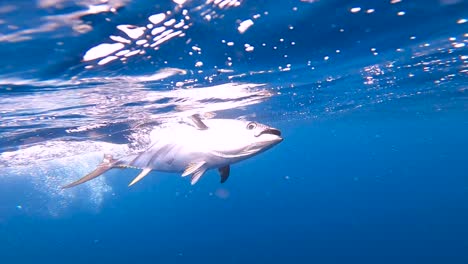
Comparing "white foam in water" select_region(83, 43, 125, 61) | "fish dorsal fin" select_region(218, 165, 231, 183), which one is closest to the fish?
"fish dorsal fin" select_region(218, 165, 231, 183)

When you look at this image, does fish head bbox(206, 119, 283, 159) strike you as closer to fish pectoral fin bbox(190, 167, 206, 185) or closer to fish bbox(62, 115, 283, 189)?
fish bbox(62, 115, 283, 189)

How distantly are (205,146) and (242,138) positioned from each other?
2.79 ft

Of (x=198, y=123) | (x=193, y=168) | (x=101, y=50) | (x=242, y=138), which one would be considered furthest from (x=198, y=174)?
(x=101, y=50)

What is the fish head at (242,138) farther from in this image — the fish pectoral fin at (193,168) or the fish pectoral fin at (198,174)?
the fish pectoral fin at (198,174)

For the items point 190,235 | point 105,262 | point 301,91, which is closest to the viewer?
point 301,91

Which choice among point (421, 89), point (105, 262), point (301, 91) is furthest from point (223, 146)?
point (105, 262)

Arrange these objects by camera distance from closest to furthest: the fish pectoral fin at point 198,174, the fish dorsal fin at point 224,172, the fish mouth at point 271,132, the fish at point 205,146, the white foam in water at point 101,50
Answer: the fish mouth at point 271,132, the fish at point 205,146, the fish pectoral fin at point 198,174, the fish dorsal fin at point 224,172, the white foam in water at point 101,50

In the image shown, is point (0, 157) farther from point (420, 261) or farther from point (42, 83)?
point (420, 261)

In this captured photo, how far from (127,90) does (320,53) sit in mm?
7851

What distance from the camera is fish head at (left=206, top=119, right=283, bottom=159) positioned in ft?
17.0

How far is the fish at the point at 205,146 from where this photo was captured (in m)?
5.32

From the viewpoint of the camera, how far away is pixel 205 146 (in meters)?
5.85

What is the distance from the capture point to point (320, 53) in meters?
12.3

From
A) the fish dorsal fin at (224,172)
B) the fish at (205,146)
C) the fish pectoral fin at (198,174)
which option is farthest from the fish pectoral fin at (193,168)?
the fish dorsal fin at (224,172)
